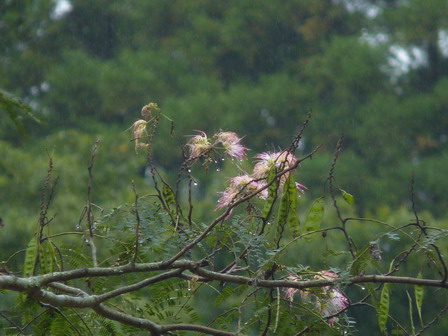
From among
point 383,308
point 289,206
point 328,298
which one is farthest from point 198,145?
point 383,308

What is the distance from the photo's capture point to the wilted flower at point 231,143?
2295mm

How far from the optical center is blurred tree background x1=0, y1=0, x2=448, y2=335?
37.8ft

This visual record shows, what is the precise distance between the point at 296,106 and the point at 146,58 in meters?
2.50

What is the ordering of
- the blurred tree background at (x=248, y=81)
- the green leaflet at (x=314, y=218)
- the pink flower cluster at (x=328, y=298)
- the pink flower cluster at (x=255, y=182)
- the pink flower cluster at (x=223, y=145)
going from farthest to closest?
the blurred tree background at (x=248, y=81)
the pink flower cluster at (x=223, y=145)
the pink flower cluster at (x=255, y=182)
the green leaflet at (x=314, y=218)
the pink flower cluster at (x=328, y=298)

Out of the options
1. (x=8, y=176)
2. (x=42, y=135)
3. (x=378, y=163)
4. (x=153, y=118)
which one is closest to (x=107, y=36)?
(x=42, y=135)

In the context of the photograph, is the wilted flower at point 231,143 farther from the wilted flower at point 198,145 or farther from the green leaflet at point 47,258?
the green leaflet at point 47,258

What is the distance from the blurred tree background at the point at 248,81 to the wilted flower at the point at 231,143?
270 inches

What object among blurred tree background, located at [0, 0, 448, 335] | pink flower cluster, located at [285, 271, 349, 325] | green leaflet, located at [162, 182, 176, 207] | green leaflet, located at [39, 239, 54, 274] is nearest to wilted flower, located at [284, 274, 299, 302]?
pink flower cluster, located at [285, 271, 349, 325]

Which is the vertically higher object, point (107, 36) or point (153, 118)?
point (107, 36)

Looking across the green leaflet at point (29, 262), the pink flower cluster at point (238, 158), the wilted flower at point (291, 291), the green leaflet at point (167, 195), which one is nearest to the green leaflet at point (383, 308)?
the wilted flower at point (291, 291)

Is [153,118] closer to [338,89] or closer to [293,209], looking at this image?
[293,209]

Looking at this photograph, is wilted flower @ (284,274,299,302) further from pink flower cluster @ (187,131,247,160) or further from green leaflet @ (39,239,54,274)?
green leaflet @ (39,239,54,274)

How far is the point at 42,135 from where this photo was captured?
1248 centimetres

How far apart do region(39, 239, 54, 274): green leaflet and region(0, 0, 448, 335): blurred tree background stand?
7318 mm
